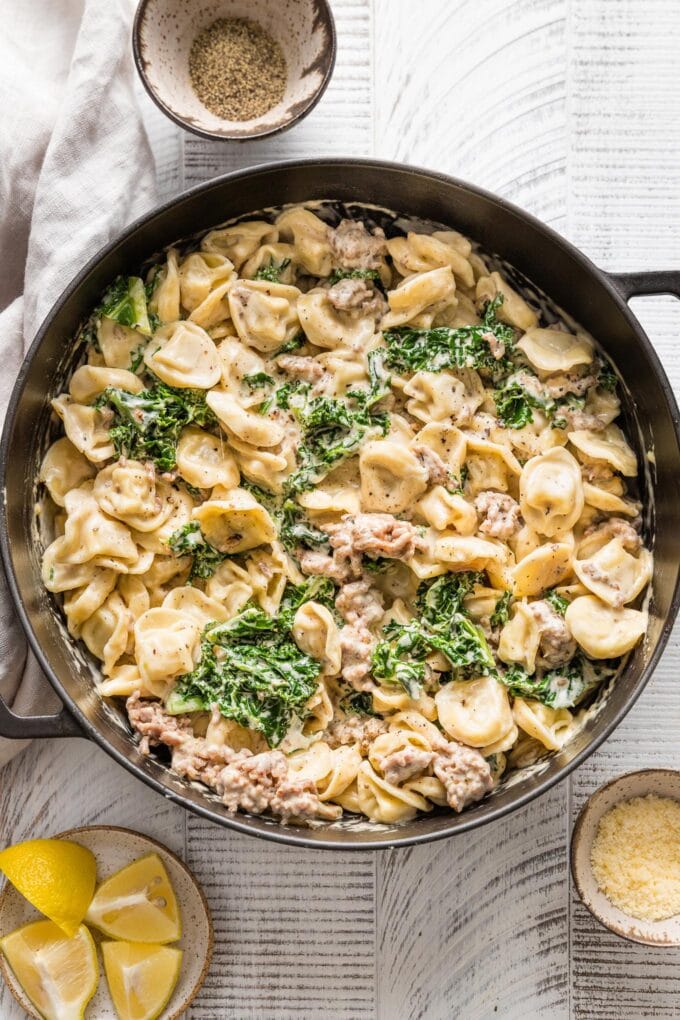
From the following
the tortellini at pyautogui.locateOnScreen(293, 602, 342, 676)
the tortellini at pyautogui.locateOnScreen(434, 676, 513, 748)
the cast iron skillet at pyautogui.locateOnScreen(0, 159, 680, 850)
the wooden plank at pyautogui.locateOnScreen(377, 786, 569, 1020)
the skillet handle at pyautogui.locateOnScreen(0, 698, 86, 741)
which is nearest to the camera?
the skillet handle at pyautogui.locateOnScreen(0, 698, 86, 741)

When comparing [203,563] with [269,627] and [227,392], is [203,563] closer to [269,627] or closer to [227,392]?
[269,627]

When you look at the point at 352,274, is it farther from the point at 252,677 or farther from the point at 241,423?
the point at 252,677

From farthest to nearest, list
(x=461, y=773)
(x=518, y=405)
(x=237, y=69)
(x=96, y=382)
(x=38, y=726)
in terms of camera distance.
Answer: (x=237, y=69) → (x=518, y=405) → (x=96, y=382) → (x=461, y=773) → (x=38, y=726)

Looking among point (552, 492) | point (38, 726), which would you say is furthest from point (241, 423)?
point (38, 726)

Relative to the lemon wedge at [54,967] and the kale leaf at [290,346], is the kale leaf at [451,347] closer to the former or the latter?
the kale leaf at [290,346]

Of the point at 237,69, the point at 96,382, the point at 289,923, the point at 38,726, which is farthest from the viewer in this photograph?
the point at 289,923

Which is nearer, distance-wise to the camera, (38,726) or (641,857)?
(38,726)

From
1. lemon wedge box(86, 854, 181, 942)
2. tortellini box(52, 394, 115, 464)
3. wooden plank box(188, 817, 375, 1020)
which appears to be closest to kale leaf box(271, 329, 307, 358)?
tortellini box(52, 394, 115, 464)

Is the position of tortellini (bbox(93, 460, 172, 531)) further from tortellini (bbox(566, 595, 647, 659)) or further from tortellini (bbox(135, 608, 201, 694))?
tortellini (bbox(566, 595, 647, 659))
